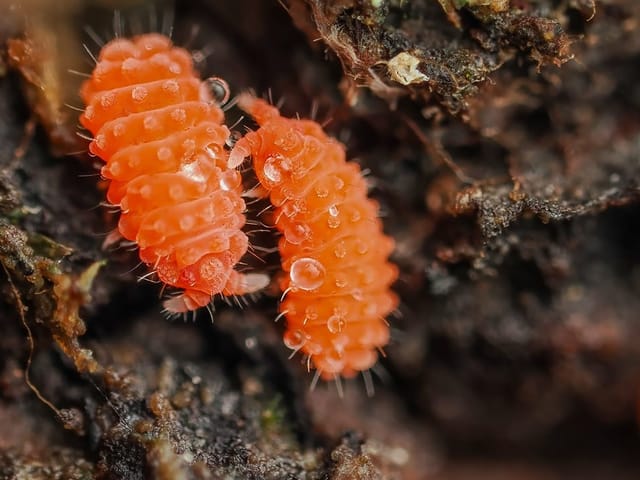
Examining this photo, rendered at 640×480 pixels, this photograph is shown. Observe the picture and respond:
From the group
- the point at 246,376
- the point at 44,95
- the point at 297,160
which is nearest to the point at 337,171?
the point at 297,160

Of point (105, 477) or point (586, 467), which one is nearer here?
point (105, 477)

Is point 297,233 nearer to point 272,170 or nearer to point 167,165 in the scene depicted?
point 272,170

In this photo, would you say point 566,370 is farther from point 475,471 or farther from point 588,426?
point 475,471

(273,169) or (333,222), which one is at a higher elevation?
(273,169)

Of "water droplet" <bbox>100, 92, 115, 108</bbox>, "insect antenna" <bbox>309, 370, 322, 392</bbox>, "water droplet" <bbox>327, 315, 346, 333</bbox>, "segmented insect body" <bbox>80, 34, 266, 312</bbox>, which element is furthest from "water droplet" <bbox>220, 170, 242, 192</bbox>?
"insect antenna" <bbox>309, 370, 322, 392</bbox>

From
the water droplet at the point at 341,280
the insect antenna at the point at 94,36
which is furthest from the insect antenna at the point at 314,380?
the insect antenna at the point at 94,36

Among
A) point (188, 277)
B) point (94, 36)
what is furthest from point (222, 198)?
point (94, 36)
